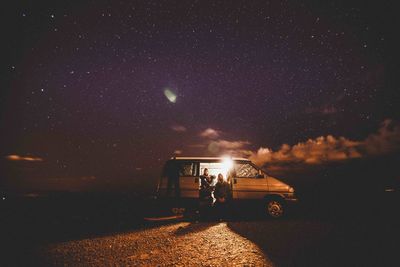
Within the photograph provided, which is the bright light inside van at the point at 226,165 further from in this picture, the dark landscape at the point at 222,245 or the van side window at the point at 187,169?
the dark landscape at the point at 222,245

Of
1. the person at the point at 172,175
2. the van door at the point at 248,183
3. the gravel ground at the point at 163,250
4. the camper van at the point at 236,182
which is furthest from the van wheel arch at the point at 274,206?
the person at the point at 172,175

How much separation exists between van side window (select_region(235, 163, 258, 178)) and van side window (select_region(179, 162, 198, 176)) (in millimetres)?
1685

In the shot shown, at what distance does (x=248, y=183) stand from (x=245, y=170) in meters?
0.51

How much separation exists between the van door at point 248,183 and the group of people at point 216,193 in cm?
33

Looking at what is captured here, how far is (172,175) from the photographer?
31.4ft

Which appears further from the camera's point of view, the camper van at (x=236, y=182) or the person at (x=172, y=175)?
the person at (x=172, y=175)

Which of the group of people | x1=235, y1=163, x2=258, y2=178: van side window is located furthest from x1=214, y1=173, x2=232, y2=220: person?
x1=235, y1=163, x2=258, y2=178: van side window

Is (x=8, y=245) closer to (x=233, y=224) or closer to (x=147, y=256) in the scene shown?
(x=147, y=256)

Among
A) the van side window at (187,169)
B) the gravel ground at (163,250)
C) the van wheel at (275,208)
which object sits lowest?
the gravel ground at (163,250)

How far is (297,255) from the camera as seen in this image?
15.6 ft

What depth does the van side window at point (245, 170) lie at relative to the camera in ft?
31.0

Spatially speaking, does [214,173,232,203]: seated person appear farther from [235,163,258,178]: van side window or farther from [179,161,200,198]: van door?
[179,161,200,198]: van door

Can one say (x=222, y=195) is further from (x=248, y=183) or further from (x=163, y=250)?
(x=163, y=250)

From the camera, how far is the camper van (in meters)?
9.11
